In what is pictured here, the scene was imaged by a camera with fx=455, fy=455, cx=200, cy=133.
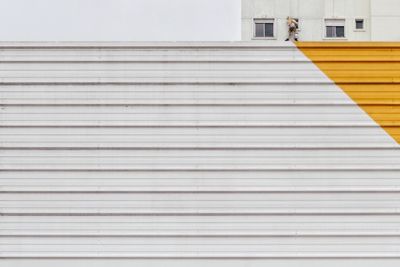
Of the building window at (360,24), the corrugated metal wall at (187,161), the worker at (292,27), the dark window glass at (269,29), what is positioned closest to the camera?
the corrugated metal wall at (187,161)

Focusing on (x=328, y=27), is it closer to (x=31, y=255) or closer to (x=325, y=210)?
(x=325, y=210)

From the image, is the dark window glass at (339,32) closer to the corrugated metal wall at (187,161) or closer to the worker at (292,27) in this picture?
the worker at (292,27)

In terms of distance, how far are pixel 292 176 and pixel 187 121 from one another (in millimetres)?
1104

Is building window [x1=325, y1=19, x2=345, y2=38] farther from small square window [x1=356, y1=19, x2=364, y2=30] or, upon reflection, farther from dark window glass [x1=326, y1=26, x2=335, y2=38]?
small square window [x1=356, y1=19, x2=364, y2=30]

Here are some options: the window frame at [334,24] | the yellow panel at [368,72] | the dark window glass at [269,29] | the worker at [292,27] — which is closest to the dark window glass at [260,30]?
the dark window glass at [269,29]

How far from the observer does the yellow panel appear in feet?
13.9

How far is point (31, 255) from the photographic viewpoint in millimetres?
4164

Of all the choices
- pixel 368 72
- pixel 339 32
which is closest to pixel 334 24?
pixel 339 32

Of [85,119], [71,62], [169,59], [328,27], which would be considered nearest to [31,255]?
[85,119]

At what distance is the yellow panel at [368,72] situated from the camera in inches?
167

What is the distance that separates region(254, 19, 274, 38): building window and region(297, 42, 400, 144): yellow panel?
6842 millimetres

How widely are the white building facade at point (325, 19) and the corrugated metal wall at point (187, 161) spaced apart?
705 centimetres

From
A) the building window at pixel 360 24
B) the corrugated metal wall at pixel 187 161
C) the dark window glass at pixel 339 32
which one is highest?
the building window at pixel 360 24

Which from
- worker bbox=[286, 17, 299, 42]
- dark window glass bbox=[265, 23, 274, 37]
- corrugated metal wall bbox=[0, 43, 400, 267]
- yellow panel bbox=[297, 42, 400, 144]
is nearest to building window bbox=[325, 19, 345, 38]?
worker bbox=[286, 17, 299, 42]
